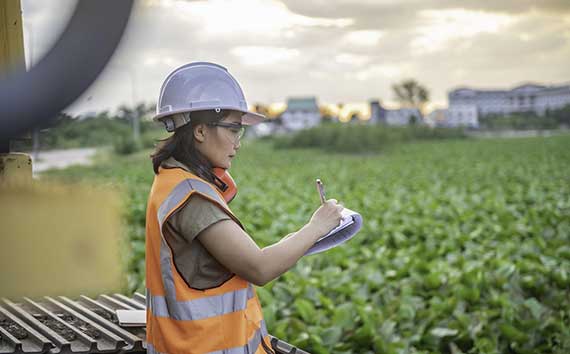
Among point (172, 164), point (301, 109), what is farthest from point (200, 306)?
point (301, 109)

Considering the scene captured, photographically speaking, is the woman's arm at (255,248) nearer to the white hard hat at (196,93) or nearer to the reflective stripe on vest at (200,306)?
the reflective stripe on vest at (200,306)

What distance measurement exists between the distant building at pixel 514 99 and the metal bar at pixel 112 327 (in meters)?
55.3

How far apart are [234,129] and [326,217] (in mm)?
277

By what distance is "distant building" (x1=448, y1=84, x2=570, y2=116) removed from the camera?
5659 cm

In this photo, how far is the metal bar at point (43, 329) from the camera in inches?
75.5

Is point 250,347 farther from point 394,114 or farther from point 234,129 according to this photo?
point 394,114

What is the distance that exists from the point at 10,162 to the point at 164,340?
690 millimetres

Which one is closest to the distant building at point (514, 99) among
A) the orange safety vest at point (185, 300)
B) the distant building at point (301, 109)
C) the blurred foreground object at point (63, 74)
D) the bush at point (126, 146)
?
the distant building at point (301, 109)

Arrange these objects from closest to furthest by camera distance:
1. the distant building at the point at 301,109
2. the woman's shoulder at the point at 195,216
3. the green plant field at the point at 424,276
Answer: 1. the woman's shoulder at the point at 195,216
2. the green plant field at the point at 424,276
3. the distant building at the point at 301,109

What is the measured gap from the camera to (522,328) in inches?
157

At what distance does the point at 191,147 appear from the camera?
161cm

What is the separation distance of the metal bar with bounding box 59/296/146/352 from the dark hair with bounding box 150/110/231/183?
0.62 metres

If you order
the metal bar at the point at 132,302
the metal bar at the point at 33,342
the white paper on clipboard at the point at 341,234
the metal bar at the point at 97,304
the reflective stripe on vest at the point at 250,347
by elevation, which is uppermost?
the white paper on clipboard at the point at 341,234

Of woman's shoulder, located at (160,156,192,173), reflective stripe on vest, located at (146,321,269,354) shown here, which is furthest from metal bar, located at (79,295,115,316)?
woman's shoulder, located at (160,156,192,173)
